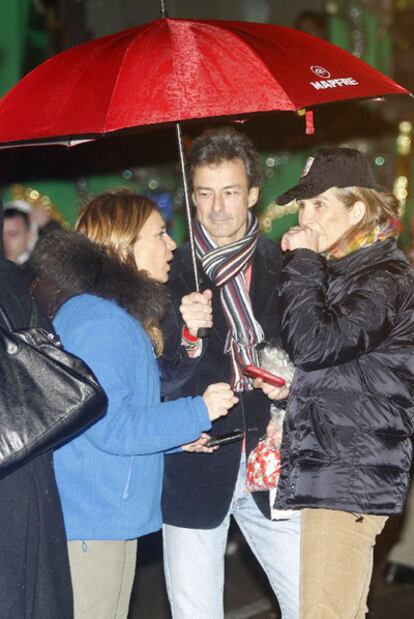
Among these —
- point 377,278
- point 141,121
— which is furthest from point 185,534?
point 141,121

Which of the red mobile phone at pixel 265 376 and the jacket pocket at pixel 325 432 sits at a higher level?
the red mobile phone at pixel 265 376

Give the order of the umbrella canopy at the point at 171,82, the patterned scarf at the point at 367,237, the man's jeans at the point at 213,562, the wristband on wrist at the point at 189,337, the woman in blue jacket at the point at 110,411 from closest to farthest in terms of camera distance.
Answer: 1. the woman in blue jacket at the point at 110,411
2. the umbrella canopy at the point at 171,82
3. the patterned scarf at the point at 367,237
4. the wristband on wrist at the point at 189,337
5. the man's jeans at the point at 213,562

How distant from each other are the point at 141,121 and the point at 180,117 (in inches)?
5.4

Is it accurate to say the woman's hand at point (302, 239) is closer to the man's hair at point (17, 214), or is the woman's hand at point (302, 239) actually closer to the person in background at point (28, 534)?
the person in background at point (28, 534)

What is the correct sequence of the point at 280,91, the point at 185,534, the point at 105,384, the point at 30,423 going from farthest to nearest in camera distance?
the point at 185,534, the point at 280,91, the point at 105,384, the point at 30,423

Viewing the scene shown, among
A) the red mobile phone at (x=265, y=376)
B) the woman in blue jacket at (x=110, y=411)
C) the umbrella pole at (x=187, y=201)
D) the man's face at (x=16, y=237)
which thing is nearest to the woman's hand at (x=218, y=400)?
the woman in blue jacket at (x=110, y=411)

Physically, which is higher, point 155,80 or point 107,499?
point 155,80

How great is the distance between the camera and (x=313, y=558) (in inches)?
148

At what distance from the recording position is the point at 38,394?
10.1 ft

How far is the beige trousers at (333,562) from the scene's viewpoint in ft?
12.3

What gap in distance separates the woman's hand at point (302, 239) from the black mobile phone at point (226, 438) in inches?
29.0

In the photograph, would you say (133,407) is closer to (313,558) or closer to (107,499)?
(107,499)

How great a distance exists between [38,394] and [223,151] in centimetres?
182

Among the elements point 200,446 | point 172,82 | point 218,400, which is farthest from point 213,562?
point 172,82
